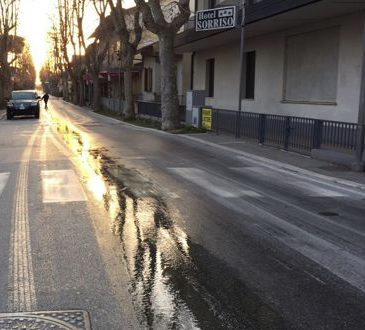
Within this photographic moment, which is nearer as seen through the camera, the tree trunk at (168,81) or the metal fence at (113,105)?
the tree trunk at (168,81)

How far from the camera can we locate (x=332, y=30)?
17.7 metres

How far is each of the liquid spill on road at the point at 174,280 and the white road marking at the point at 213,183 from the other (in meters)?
1.43

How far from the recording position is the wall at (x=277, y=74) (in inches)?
646

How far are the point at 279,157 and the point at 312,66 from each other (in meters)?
6.43

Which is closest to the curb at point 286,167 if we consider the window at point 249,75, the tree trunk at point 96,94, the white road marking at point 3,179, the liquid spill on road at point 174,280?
the liquid spill on road at point 174,280

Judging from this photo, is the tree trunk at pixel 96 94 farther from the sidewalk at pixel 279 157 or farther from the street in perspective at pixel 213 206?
the sidewalk at pixel 279 157

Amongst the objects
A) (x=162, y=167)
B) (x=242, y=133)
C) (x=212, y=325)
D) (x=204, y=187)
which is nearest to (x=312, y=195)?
(x=204, y=187)

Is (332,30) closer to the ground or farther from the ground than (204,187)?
farther from the ground

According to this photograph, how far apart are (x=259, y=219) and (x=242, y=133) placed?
11562mm

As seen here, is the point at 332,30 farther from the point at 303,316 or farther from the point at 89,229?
the point at 303,316

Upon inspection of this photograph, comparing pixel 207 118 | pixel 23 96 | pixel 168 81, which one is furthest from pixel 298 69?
pixel 23 96

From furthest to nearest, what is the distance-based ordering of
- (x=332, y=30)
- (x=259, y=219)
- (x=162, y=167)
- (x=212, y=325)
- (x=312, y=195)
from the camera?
(x=332, y=30) < (x=162, y=167) < (x=312, y=195) < (x=259, y=219) < (x=212, y=325)

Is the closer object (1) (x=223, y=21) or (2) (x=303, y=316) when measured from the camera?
(2) (x=303, y=316)

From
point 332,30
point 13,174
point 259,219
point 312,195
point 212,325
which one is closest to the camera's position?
point 212,325
